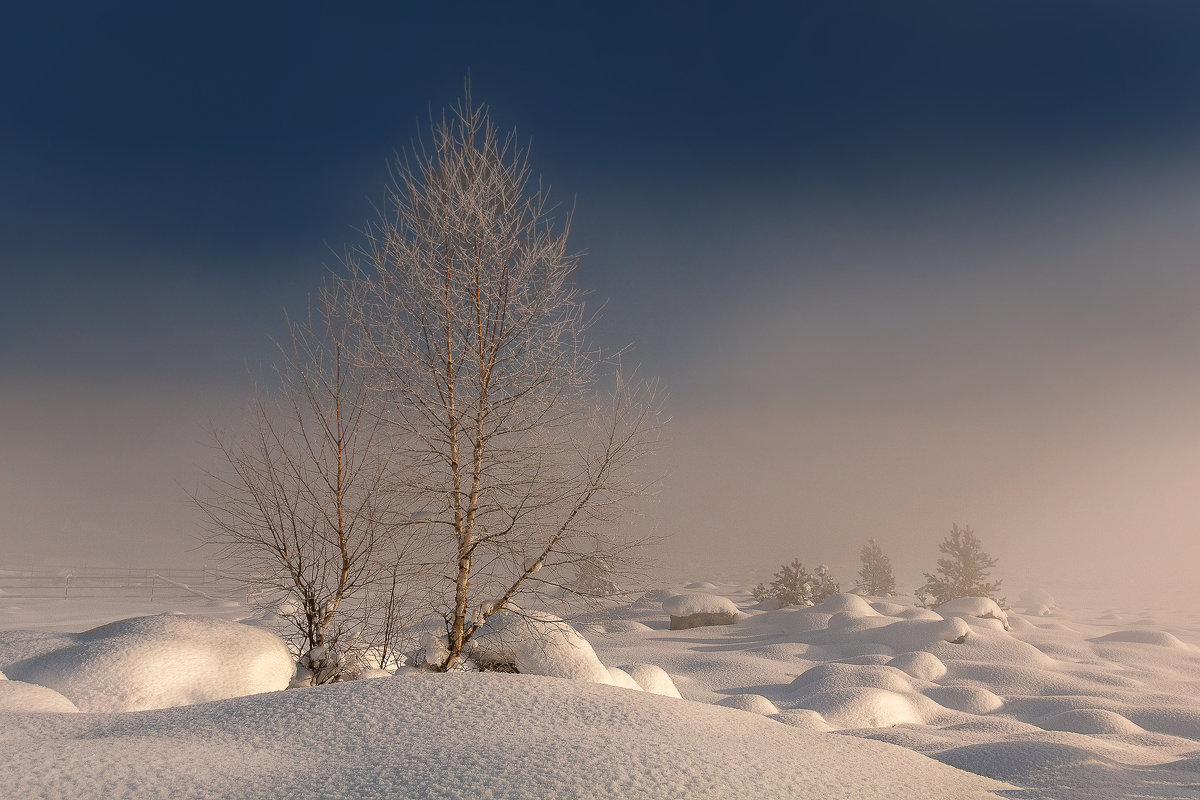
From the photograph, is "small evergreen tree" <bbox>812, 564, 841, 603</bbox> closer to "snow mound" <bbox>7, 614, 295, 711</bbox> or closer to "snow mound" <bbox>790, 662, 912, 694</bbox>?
"snow mound" <bbox>790, 662, 912, 694</bbox>

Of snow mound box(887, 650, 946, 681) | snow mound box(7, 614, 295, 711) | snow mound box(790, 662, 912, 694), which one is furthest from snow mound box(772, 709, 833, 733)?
snow mound box(7, 614, 295, 711)

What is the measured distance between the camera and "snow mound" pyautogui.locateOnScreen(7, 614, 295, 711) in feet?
17.0

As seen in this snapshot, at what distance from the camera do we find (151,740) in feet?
11.0

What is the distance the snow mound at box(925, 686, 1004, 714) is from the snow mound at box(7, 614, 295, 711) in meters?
7.77

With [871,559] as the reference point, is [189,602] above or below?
below

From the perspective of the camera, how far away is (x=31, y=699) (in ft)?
14.3

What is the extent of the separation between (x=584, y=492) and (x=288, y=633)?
345 centimetres

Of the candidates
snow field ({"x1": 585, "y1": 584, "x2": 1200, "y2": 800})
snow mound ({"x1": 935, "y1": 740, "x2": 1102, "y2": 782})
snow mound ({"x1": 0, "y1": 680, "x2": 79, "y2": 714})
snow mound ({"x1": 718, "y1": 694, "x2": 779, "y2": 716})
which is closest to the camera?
snow mound ({"x1": 0, "y1": 680, "x2": 79, "y2": 714})

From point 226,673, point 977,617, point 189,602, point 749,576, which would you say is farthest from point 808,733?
point 749,576

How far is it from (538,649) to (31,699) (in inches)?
140

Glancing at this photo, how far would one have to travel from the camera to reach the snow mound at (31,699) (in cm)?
419

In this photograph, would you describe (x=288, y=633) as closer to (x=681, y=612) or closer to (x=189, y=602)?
(x=681, y=612)

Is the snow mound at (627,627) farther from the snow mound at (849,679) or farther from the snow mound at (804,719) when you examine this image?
the snow mound at (804,719)

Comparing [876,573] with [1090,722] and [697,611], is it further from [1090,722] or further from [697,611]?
[1090,722]
